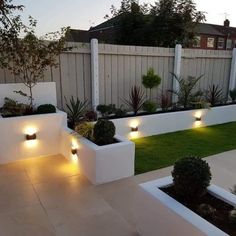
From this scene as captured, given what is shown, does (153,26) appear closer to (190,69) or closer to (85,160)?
(190,69)

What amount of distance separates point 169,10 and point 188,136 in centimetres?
534

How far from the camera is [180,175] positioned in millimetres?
2227

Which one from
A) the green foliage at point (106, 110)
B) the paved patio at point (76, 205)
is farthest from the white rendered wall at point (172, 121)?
the paved patio at point (76, 205)

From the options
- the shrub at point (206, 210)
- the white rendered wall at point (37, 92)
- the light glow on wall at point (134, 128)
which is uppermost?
the white rendered wall at point (37, 92)

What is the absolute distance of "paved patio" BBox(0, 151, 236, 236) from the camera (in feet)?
7.84

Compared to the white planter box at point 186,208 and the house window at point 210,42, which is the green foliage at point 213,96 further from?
the house window at point 210,42

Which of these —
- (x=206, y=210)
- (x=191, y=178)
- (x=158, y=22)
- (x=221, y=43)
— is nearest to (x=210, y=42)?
(x=221, y=43)

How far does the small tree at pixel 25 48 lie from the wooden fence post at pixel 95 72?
106cm

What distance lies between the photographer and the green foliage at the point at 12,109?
4594 millimetres

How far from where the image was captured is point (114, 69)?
6.36 metres

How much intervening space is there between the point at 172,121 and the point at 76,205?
156 inches

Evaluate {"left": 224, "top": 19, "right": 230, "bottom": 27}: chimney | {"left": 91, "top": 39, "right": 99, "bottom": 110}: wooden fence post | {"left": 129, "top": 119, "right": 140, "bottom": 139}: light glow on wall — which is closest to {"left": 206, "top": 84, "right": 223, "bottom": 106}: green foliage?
{"left": 129, "top": 119, "right": 140, "bottom": 139}: light glow on wall

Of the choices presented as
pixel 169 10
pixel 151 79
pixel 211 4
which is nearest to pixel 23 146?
pixel 151 79

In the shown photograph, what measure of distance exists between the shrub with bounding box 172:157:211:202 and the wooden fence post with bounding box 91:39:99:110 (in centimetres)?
412
